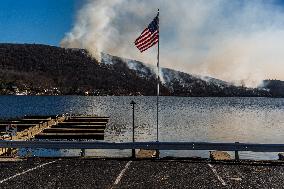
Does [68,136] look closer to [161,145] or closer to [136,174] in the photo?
[161,145]

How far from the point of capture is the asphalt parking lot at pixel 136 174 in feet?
60.3

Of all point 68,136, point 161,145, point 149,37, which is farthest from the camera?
point 68,136

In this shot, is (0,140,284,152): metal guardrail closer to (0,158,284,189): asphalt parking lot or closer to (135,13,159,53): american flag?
(0,158,284,189): asphalt parking lot

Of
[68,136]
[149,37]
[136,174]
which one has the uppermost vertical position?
[149,37]

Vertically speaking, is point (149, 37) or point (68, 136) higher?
point (149, 37)

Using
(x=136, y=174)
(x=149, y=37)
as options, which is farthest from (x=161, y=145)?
(x=149, y=37)

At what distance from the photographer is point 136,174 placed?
2067 centimetres

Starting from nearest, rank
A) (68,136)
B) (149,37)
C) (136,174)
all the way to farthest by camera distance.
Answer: (136,174)
(149,37)
(68,136)

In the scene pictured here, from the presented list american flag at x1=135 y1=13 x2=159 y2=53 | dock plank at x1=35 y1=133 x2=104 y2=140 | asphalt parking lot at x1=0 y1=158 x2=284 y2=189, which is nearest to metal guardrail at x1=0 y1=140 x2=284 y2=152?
asphalt parking lot at x1=0 y1=158 x2=284 y2=189

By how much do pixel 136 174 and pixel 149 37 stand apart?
40.3ft

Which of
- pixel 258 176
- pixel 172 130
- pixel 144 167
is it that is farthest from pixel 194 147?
pixel 172 130

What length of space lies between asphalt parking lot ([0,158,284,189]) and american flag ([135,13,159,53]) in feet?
28.7

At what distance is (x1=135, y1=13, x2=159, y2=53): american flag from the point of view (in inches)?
1194

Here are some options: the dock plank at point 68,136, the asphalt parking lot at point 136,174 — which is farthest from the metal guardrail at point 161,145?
the dock plank at point 68,136
